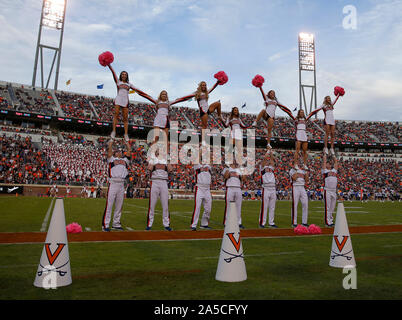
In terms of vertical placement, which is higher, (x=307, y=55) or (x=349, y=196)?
(x=307, y=55)

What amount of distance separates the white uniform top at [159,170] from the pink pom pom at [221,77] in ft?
10.2

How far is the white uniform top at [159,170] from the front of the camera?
857 centimetres

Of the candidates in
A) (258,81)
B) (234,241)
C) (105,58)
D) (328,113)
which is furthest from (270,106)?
(234,241)

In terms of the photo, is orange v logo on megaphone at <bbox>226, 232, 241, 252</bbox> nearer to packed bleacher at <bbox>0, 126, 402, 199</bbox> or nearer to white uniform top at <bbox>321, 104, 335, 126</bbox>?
white uniform top at <bbox>321, 104, 335, 126</bbox>

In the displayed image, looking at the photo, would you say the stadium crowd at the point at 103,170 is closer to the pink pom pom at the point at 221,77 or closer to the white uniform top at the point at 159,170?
the pink pom pom at the point at 221,77

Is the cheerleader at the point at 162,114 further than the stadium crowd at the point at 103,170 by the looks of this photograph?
No

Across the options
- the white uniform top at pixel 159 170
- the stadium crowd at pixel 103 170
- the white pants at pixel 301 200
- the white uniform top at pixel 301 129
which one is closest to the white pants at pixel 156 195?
the white uniform top at pixel 159 170

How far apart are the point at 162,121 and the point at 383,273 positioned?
6484mm

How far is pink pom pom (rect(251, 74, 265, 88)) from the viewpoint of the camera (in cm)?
1059

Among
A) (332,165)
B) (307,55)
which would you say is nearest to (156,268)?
(332,165)

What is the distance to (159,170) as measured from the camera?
8602 millimetres

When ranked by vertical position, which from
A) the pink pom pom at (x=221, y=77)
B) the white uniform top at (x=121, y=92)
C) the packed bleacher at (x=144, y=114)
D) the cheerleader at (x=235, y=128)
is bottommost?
the cheerleader at (x=235, y=128)
